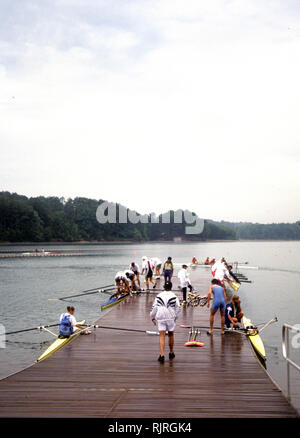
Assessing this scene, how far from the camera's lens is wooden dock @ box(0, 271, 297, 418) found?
298 inches

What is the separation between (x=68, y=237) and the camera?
17025 centimetres

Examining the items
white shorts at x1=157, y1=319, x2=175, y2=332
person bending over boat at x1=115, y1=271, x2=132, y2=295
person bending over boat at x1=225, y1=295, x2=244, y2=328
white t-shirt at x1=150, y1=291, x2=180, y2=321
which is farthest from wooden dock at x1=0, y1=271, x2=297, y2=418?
person bending over boat at x1=115, y1=271, x2=132, y2=295

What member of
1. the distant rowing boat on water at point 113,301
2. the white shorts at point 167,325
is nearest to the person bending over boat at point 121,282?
the distant rowing boat on water at point 113,301

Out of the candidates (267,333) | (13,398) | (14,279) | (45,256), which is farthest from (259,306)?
(45,256)

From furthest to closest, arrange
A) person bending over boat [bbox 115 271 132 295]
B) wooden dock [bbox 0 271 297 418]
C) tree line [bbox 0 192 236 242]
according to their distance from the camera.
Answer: tree line [bbox 0 192 236 242]
person bending over boat [bbox 115 271 132 295]
wooden dock [bbox 0 271 297 418]

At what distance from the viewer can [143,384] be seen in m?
8.98

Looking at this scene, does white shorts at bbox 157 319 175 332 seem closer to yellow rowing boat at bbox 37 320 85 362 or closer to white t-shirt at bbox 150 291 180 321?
white t-shirt at bbox 150 291 180 321

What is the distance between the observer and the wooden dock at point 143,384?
24.8 ft

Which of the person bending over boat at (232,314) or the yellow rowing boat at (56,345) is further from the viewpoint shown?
the person bending over boat at (232,314)

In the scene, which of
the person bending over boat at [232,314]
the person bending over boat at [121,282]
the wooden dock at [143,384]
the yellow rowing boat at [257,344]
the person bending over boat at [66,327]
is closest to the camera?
the wooden dock at [143,384]

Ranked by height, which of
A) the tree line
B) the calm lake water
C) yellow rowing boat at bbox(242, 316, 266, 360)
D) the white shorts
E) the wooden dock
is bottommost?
the calm lake water

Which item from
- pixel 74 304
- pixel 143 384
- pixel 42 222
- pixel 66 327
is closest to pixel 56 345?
pixel 66 327

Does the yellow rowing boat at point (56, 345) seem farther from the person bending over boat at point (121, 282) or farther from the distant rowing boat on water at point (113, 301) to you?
the person bending over boat at point (121, 282)

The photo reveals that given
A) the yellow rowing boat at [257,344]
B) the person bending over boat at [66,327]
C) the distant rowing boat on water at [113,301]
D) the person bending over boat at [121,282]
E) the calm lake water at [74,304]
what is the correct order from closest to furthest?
1. the yellow rowing boat at [257,344]
2. the person bending over boat at [66,327]
3. the calm lake water at [74,304]
4. the distant rowing boat on water at [113,301]
5. the person bending over boat at [121,282]
